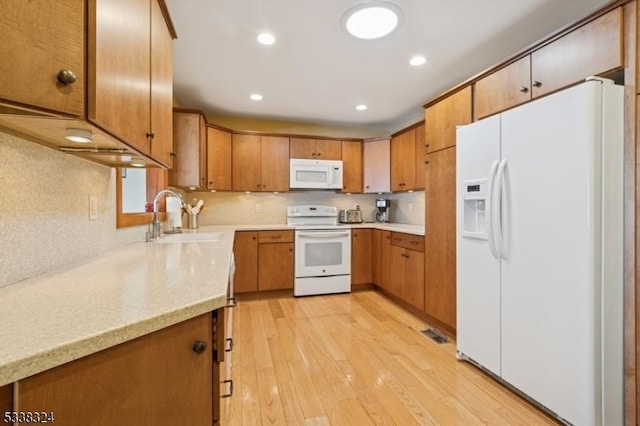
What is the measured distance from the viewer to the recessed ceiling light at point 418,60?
7.89ft

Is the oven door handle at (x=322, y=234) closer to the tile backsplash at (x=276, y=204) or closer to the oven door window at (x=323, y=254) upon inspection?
the oven door window at (x=323, y=254)

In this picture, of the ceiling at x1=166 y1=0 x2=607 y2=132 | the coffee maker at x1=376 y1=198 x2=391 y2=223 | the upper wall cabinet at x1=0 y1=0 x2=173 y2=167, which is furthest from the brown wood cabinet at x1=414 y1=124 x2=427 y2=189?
the upper wall cabinet at x1=0 y1=0 x2=173 y2=167

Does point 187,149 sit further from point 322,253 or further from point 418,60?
point 418,60

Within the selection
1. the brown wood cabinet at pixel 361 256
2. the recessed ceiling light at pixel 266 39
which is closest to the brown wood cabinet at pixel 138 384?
the recessed ceiling light at pixel 266 39

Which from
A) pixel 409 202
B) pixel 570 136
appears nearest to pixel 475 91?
pixel 570 136

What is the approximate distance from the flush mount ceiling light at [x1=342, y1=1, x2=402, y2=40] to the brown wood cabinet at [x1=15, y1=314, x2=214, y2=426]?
191 centimetres

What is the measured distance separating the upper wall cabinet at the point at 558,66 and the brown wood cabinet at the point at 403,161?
4.69 ft

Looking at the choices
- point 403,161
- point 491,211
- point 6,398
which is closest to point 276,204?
point 403,161

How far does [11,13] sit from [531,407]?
260 cm

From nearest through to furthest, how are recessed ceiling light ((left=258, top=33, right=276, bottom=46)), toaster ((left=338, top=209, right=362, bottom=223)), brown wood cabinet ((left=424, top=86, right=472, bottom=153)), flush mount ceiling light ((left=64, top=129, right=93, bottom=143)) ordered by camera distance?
1. flush mount ceiling light ((left=64, top=129, right=93, bottom=143))
2. recessed ceiling light ((left=258, top=33, right=276, bottom=46))
3. brown wood cabinet ((left=424, top=86, right=472, bottom=153))
4. toaster ((left=338, top=209, right=362, bottom=223))

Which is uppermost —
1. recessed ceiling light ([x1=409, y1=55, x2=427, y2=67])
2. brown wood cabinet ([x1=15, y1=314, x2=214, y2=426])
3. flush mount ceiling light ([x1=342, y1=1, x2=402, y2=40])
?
recessed ceiling light ([x1=409, y1=55, x2=427, y2=67])

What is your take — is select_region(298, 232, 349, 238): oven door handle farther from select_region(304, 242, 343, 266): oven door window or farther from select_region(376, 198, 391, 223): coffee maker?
select_region(376, 198, 391, 223): coffee maker

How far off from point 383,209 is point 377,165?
0.72m

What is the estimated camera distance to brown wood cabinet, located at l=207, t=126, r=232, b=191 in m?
3.56
